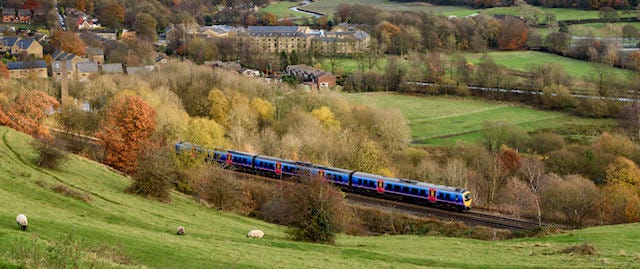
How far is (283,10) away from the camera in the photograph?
174000mm

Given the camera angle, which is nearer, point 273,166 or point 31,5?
point 273,166

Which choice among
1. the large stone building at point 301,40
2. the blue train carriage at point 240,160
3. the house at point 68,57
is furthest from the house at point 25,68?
the blue train carriage at point 240,160

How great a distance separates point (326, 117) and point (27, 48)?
187 feet

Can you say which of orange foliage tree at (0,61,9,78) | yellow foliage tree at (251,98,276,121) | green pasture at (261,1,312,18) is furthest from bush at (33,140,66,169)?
green pasture at (261,1,312,18)

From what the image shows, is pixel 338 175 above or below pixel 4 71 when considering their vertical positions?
below

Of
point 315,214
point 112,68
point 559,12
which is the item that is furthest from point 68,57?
point 559,12

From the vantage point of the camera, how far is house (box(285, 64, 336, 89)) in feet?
295

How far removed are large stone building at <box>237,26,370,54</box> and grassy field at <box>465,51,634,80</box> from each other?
19.3 m

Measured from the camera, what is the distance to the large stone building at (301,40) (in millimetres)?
114875

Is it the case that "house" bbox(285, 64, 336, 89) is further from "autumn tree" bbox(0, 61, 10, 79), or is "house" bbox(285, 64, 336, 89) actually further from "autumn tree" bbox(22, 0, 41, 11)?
"autumn tree" bbox(22, 0, 41, 11)

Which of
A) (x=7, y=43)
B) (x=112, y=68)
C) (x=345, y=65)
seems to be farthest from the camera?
(x=345, y=65)

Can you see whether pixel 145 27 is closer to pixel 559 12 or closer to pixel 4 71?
pixel 4 71

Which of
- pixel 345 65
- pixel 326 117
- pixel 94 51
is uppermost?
pixel 326 117

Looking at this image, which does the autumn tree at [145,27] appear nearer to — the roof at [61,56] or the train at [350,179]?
the roof at [61,56]
